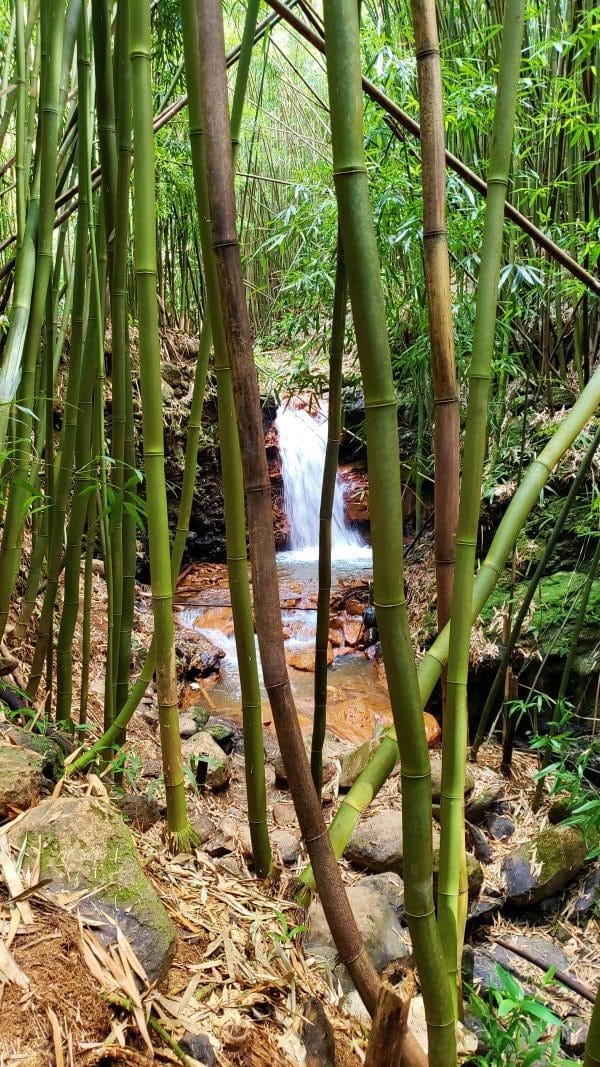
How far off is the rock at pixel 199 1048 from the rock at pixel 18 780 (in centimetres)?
41

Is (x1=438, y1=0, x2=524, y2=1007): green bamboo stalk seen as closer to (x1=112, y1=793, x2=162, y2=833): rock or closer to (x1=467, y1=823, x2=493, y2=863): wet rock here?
(x1=112, y1=793, x2=162, y2=833): rock

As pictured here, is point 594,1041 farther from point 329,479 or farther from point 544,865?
point 544,865

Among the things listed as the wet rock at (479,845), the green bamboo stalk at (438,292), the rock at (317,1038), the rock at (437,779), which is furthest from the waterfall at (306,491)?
the rock at (317,1038)

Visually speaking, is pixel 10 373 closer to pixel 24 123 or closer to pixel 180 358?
pixel 24 123

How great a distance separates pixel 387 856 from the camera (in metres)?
1.89

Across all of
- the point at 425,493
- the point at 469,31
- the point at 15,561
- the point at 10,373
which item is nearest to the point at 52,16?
the point at 10,373

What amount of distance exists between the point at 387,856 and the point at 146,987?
119 cm

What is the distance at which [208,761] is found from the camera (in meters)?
2.03

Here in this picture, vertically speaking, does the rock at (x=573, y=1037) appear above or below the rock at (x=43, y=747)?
below

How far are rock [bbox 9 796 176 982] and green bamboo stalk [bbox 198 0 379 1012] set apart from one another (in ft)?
0.94

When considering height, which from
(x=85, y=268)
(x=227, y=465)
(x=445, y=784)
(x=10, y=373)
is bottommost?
(x=445, y=784)

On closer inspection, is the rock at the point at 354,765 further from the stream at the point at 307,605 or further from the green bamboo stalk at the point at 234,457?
the green bamboo stalk at the point at 234,457

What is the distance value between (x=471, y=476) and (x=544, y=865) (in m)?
1.70

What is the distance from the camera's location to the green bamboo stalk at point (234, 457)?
0.88m
